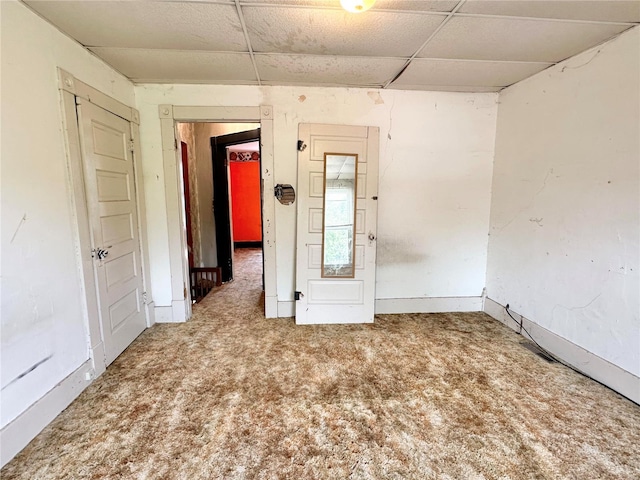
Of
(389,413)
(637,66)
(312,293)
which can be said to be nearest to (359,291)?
(312,293)

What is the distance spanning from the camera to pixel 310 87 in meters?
3.02

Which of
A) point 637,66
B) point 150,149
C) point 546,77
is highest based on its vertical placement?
point 546,77

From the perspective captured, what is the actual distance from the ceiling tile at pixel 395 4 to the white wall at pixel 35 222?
1.27 meters

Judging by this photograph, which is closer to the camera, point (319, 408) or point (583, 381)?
point (319, 408)

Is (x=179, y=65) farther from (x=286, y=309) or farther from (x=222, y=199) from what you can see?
(x=286, y=309)

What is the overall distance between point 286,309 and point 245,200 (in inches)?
207

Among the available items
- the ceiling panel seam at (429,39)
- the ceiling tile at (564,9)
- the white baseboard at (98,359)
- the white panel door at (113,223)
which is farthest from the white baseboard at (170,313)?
the ceiling tile at (564,9)

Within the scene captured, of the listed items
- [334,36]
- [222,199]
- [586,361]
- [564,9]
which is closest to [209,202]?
[222,199]

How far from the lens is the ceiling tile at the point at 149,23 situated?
171 centimetres

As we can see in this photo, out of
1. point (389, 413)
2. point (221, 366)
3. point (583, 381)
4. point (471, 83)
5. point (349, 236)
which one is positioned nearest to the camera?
point (389, 413)

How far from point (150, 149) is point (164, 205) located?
1.83 ft

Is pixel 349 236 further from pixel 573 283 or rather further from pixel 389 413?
pixel 573 283

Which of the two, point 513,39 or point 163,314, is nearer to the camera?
point 513,39

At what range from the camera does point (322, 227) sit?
313 centimetres
